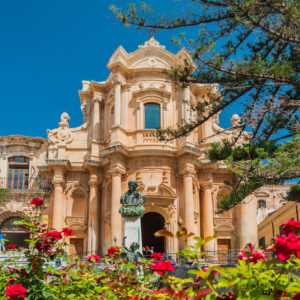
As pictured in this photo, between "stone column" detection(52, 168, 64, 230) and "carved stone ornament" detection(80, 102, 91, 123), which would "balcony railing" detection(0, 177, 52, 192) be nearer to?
"stone column" detection(52, 168, 64, 230)

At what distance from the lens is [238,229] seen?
25375 millimetres

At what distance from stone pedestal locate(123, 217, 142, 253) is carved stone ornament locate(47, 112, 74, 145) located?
1519 cm

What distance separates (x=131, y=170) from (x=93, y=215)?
12.2ft

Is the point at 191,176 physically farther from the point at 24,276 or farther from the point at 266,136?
the point at 24,276

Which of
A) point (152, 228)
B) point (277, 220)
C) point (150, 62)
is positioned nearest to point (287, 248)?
point (152, 228)

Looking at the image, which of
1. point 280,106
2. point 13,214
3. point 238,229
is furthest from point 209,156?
point 13,214

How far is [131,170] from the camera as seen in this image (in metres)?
23.7

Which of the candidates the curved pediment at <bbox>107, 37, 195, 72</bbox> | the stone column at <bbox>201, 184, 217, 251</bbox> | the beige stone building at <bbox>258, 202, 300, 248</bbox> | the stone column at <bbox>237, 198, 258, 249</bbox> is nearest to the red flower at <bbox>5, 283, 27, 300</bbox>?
the stone column at <bbox>201, 184, 217, 251</bbox>

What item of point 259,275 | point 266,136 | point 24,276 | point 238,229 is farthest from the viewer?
point 238,229

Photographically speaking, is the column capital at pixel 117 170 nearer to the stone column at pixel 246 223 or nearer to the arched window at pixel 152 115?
the arched window at pixel 152 115

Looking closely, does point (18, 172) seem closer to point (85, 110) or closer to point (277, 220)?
point (85, 110)

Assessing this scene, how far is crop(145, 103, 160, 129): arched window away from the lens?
25.4m

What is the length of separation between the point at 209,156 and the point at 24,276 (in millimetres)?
10020

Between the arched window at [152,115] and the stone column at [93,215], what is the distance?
175 inches
